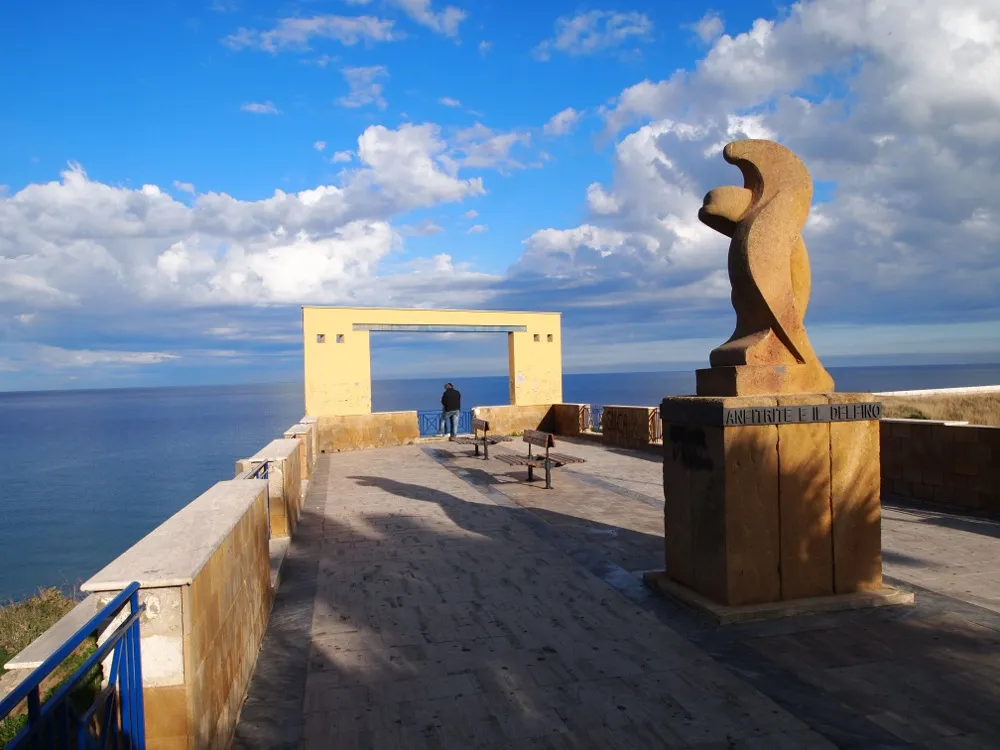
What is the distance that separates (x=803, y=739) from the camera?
344 cm

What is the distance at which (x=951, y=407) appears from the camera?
58.0 ft

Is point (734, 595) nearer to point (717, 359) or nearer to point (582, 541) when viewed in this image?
point (717, 359)

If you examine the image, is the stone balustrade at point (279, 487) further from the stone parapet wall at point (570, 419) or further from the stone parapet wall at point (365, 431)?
the stone parapet wall at point (570, 419)

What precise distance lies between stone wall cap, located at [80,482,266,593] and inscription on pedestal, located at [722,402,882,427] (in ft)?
11.5

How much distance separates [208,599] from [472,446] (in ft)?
46.4

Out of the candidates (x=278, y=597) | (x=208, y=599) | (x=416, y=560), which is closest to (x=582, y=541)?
(x=416, y=560)

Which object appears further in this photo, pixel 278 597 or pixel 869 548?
pixel 278 597

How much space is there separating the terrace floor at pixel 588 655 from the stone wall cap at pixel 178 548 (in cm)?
109

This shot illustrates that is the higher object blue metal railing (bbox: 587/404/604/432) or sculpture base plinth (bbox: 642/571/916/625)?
blue metal railing (bbox: 587/404/604/432)

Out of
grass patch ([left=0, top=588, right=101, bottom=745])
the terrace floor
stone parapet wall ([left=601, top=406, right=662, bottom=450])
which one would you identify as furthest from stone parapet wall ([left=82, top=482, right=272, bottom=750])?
stone parapet wall ([left=601, top=406, right=662, bottom=450])

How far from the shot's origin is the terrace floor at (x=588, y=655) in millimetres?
3584

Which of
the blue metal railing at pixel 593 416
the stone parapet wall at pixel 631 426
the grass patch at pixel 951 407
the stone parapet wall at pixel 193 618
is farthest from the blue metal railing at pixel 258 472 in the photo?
the grass patch at pixel 951 407

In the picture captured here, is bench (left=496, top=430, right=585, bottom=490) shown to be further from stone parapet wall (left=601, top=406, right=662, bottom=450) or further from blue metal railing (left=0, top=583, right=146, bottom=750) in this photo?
blue metal railing (left=0, top=583, right=146, bottom=750)

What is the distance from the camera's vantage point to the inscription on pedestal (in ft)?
16.8
